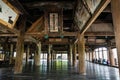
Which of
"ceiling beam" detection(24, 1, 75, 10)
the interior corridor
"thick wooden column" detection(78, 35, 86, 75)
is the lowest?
the interior corridor

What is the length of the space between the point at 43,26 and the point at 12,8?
2420mm

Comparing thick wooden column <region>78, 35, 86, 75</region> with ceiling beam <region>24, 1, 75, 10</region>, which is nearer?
ceiling beam <region>24, 1, 75, 10</region>

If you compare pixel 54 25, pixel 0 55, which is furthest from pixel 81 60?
pixel 0 55

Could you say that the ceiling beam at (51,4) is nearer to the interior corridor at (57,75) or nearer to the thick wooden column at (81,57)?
the thick wooden column at (81,57)

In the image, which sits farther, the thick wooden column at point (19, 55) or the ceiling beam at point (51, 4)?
the thick wooden column at point (19, 55)

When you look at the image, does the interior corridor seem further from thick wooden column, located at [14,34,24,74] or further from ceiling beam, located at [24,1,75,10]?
ceiling beam, located at [24,1,75,10]

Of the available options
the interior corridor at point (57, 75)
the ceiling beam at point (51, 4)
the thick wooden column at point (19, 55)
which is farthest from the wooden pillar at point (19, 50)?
the ceiling beam at point (51, 4)

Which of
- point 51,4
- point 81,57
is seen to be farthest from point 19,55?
point 81,57

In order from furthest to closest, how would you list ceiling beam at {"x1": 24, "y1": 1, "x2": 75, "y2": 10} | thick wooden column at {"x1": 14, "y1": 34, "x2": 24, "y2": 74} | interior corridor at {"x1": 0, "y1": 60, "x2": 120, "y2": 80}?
thick wooden column at {"x1": 14, "y1": 34, "x2": 24, "y2": 74} < ceiling beam at {"x1": 24, "y1": 1, "x2": 75, "y2": 10} < interior corridor at {"x1": 0, "y1": 60, "x2": 120, "y2": 80}

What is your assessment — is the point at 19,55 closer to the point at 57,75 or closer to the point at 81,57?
the point at 57,75

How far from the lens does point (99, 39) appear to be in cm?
1530

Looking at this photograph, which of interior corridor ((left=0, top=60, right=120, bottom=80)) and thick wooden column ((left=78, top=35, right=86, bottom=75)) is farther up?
thick wooden column ((left=78, top=35, right=86, bottom=75))

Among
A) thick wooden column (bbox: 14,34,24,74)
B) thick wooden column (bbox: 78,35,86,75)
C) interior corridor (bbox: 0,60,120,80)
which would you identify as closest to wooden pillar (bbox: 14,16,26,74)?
thick wooden column (bbox: 14,34,24,74)

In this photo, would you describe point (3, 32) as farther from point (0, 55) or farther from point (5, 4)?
point (0, 55)
